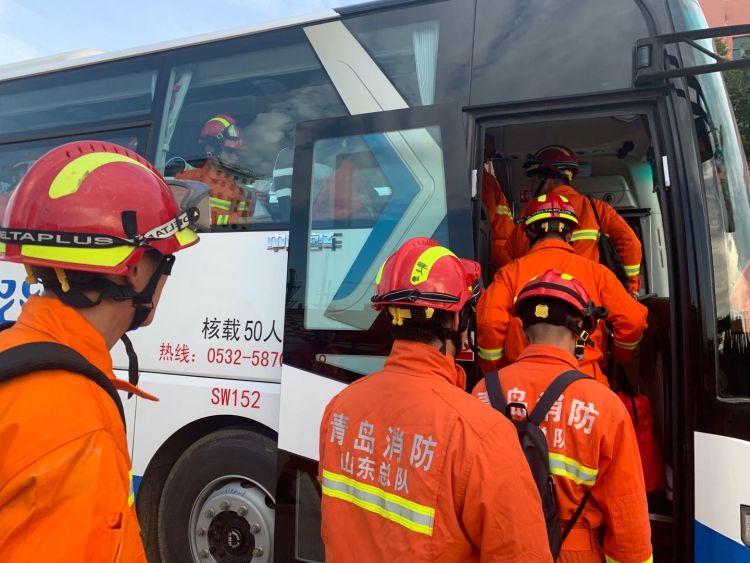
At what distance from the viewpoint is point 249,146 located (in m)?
3.45

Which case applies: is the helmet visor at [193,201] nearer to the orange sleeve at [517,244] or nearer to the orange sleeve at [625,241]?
the orange sleeve at [517,244]

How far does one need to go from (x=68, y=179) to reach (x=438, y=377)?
Result: 3.49 ft

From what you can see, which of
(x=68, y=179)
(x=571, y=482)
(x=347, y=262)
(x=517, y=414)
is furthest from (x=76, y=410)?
(x=347, y=262)

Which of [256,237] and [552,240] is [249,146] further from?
[552,240]

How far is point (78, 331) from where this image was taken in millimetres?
1221

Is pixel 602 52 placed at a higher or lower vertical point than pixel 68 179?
higher

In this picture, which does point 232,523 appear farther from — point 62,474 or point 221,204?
point 62,474

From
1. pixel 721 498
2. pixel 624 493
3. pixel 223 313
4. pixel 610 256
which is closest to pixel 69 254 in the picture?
pixel 624 493

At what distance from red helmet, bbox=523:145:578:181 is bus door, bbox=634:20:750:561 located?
1068mm

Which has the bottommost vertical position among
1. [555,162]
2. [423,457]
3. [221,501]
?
[221,501]

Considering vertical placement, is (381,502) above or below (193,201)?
below

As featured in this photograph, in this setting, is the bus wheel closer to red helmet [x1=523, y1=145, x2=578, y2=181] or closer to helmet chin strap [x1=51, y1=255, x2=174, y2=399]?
helmet chin strap [x1=51, y1=255, x2=174, y2=399]

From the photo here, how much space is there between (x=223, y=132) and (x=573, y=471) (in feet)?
9.22

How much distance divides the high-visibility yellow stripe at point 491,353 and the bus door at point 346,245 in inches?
20.5
